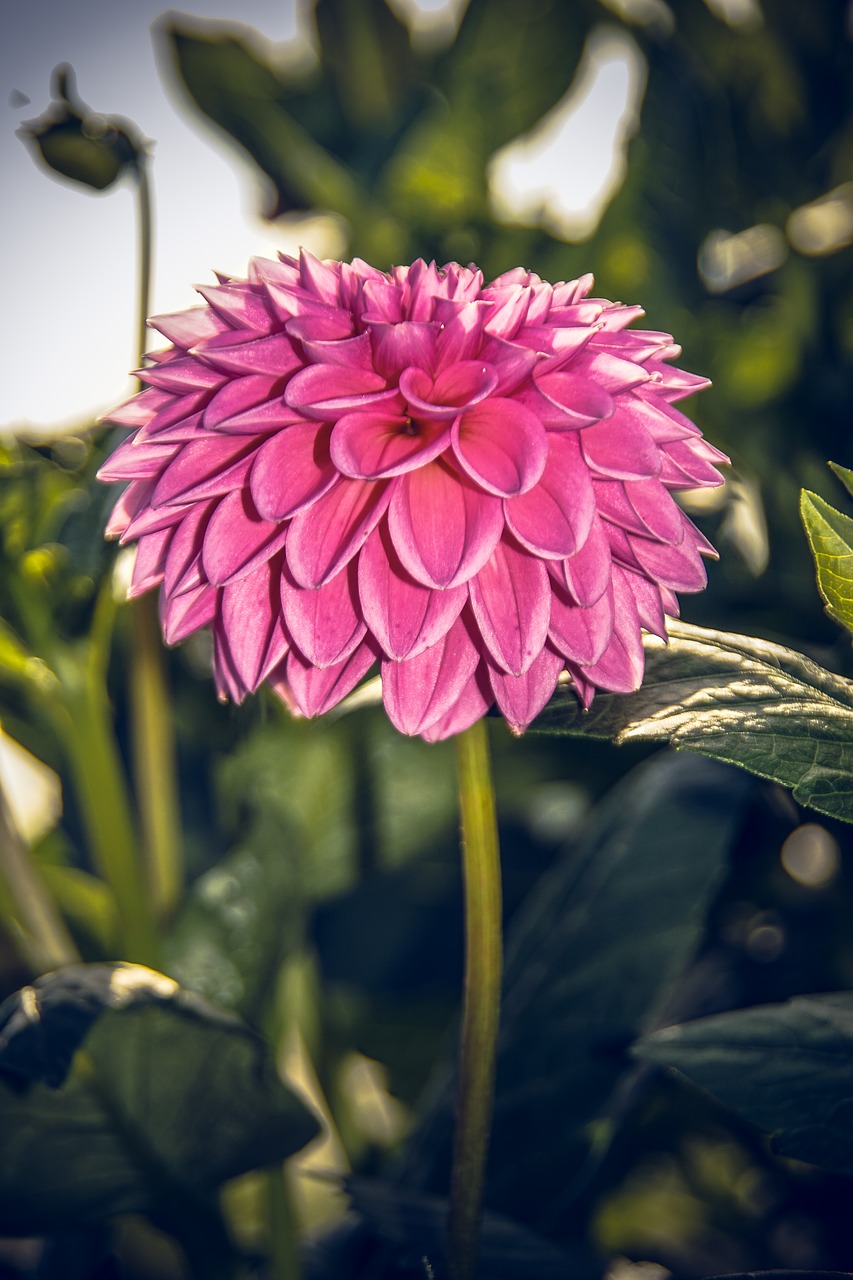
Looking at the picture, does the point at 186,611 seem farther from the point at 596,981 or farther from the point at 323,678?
the point at 596,981

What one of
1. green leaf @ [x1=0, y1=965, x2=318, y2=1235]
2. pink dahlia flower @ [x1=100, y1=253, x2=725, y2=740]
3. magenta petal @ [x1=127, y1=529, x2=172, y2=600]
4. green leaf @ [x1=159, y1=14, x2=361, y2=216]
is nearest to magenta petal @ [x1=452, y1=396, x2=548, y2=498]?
pink dahlia flower @ [x1=100, y1=253, x2=725, y2=740]

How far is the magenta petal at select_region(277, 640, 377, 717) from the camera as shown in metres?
0.31

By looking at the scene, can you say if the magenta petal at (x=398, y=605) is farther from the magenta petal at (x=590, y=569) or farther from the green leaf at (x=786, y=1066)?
the green leaf at (x=786, y=1066)

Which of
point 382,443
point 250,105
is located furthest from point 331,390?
point 250,105

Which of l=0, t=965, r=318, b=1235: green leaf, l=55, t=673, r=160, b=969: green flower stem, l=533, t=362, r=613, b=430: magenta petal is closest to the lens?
l=533, t=362, r=613, b=430: magenta petal

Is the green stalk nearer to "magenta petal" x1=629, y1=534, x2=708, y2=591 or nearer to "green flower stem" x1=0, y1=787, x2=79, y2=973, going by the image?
"green flower stem" x1=0, y1=787, x2=79, y2=973

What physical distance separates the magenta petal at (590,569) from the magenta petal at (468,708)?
4 centimetres

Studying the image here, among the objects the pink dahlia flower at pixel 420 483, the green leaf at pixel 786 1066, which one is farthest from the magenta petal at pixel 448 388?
the green leaf at pixel 786 1066

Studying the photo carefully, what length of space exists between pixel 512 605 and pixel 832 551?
0.11m

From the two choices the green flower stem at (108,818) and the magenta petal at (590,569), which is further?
the green flower stem at (108,818)

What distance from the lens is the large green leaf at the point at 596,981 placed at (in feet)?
1.58

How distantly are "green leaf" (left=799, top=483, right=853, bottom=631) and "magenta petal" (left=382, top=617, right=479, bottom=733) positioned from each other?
0.11 m

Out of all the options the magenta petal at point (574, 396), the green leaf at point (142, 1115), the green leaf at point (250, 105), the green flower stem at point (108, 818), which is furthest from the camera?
the green leaf at point (250, 105)

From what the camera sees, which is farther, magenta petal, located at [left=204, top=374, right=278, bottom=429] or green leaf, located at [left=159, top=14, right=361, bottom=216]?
green leaf, located at [left=159, top=14, right=361, bottom=216]
